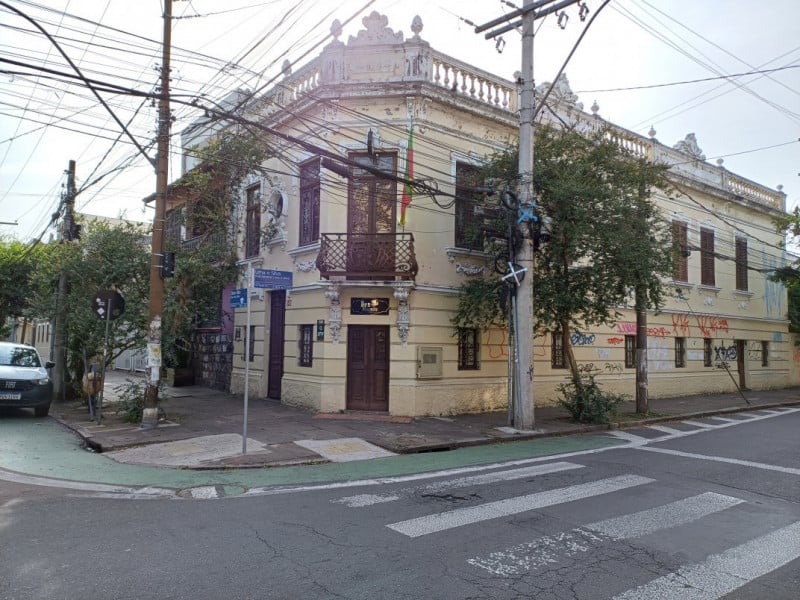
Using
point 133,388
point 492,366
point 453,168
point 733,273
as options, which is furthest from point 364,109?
point 733,273

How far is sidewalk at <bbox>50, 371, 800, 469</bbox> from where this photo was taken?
29.7ft

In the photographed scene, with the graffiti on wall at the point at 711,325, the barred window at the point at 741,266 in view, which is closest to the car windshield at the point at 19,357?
the graffiti on wall at the point at 711,325

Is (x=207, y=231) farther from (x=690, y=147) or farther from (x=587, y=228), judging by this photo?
(x=690, y=147)

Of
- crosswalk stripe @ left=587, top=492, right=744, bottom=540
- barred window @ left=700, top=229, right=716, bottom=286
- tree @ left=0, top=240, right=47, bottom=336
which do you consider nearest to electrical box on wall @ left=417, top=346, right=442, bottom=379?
crosswalk stripe @ left=587, top=492, right=744, bottom=540

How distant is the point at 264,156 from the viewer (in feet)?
46.2

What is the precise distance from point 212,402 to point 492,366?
25.8ft

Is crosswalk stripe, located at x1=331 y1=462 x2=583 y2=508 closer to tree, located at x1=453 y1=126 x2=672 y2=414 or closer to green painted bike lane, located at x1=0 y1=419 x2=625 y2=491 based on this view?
green painted bike lane, located at x1=0 y1=419 x2=625 y2=491

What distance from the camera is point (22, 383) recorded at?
12.2 metres

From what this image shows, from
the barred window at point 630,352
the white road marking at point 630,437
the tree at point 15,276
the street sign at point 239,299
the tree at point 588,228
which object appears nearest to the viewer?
the street sign at point 239,299

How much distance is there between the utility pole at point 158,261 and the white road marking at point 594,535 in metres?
8.48

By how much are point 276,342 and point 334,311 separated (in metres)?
3.47

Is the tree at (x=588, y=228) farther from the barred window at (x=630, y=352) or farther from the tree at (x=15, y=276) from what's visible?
the tree at (x=15, y=276)

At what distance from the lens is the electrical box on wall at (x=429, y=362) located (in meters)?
13.4

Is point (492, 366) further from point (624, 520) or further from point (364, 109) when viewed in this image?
point (624, 520)
